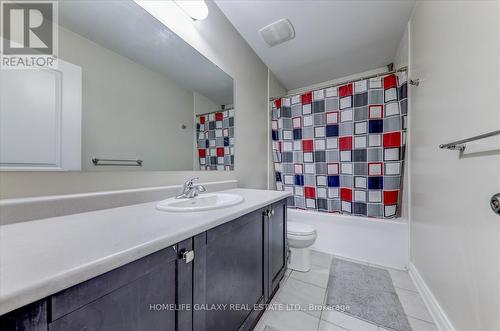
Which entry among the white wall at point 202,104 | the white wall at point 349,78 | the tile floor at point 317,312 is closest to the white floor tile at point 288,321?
the tile floor at point 317,312

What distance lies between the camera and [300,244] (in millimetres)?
1685

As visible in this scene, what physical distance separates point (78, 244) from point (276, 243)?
1115 millimetres

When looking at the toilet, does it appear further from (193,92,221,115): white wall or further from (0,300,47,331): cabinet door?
(0,300,47,331): cabinet door

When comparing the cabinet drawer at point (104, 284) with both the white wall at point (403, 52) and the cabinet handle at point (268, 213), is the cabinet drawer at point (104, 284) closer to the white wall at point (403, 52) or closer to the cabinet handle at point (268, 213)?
the cabinet handle at point (268, 213)

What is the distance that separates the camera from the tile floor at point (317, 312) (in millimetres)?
1144

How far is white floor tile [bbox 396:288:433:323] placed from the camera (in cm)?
121

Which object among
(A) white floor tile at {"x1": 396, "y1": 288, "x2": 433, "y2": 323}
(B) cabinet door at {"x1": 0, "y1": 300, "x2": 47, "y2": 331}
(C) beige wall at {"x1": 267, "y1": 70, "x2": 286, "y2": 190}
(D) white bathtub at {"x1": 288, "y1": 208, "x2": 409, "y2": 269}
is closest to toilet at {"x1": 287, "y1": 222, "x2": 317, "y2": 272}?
(D) white bathtub at {"x1": 288, "y1": 208, "x2": 409, "y2": 269}

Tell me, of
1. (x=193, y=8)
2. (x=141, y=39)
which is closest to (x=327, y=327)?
(x=141, y=39)

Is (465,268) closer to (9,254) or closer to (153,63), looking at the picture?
(9,254)

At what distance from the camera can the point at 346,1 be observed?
58.6 inches

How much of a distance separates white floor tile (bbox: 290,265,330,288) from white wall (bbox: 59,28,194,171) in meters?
1.33

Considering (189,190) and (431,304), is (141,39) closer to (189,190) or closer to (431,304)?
(189,190)

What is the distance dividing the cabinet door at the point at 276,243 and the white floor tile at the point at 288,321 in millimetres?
131

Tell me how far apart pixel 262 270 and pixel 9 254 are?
1050 mm
